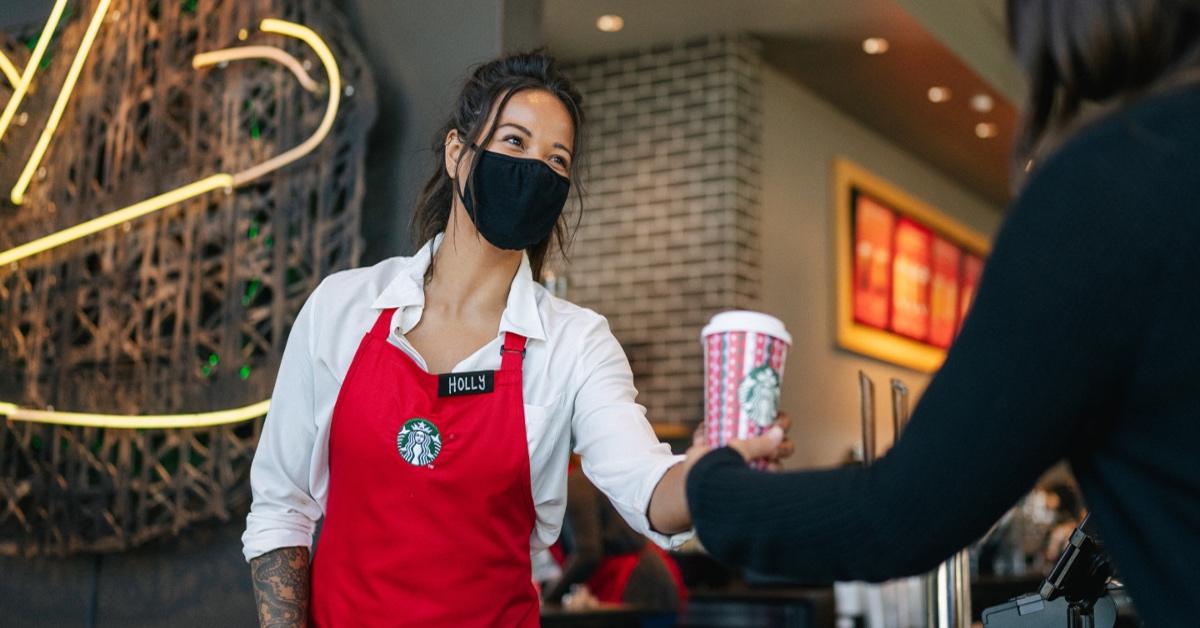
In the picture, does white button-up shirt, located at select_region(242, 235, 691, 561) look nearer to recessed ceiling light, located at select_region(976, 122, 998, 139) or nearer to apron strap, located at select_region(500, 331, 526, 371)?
apron strap, located at select_region(500, 331, 526, 371)

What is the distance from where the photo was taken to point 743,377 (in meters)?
1.23

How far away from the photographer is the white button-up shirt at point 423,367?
162 centimetres

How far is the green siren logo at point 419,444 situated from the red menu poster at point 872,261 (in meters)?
5.67

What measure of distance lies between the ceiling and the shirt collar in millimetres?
3652

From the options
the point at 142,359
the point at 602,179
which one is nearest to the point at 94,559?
the point at 142,359

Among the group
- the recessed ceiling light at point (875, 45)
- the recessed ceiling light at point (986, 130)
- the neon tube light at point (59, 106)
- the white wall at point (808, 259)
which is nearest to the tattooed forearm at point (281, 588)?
the neon tube light at point (59, 106)

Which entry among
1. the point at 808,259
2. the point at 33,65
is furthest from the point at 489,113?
the point at 808,259

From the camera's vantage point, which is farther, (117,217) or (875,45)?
(875,45)

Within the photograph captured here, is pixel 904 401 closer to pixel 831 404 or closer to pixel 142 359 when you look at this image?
pixel 142 359

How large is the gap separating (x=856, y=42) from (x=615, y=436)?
194 inches

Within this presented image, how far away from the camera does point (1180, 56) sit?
75 centimetres

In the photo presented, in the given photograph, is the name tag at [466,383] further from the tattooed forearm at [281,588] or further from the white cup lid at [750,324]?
the white cup lid at [750,324]

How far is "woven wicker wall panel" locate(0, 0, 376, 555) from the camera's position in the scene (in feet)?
8.45

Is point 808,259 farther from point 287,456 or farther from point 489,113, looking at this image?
point 287,456
